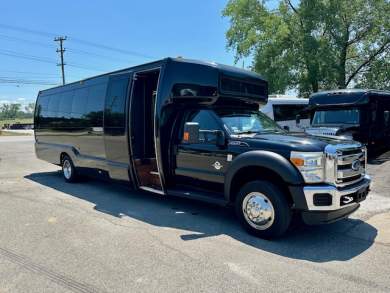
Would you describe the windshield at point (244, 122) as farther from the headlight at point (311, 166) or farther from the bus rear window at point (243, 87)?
the headlight at point (311, 166)

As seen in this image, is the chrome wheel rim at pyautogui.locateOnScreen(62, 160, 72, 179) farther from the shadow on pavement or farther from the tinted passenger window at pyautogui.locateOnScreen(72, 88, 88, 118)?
the tinted passenger window at pyautogui.locateOnScreen(72, 88, 88, 118)

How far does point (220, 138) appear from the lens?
5566 mm

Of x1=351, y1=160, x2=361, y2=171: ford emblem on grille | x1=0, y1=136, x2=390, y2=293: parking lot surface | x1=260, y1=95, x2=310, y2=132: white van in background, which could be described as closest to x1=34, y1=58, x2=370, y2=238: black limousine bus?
x1=351, y1=160, x2=361, y2=171: ford emblem on grille

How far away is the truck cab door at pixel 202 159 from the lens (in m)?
5.73

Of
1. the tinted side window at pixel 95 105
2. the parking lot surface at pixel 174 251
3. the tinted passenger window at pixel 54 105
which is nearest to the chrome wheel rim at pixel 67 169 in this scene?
the tinted passenger window at pixel 54 105

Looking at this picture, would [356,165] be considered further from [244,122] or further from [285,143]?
[244,122]

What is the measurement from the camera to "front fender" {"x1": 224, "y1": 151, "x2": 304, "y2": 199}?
15.3 feet

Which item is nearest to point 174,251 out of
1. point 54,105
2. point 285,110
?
point 54,105

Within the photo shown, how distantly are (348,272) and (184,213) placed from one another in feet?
10.0

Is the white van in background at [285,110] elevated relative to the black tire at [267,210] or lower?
elevated

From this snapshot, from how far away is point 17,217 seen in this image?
20.4 ft

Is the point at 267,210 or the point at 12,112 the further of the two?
the point at 12,112

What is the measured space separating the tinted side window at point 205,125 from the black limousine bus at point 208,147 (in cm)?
2

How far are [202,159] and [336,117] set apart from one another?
28.7 ft
